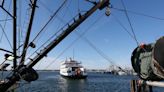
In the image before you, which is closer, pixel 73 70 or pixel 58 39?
pixel 58 39

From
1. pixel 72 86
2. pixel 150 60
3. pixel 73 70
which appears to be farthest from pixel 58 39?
pixel 73 70

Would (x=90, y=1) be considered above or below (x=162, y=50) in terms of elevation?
above

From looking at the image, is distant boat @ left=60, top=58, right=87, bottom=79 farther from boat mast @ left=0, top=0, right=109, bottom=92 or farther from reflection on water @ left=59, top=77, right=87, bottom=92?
boat mast @ left=0, top=0, right=109, bottom=92

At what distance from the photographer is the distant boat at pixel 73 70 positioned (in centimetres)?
11255

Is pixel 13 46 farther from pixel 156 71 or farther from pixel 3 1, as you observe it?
pixel 156 71

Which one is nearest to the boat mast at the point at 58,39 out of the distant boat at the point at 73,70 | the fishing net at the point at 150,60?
the fishing net at the point at 150,60

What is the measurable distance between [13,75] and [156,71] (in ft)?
27.1

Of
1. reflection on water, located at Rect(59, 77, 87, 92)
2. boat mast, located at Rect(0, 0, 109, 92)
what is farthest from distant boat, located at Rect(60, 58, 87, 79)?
boat mast, located at Rect(0, 0, 109, 92)

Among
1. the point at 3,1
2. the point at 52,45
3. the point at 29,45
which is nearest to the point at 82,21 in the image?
the point at 52,45

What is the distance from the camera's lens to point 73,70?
11738 centimetres

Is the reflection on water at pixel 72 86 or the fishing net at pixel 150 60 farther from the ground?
the fishing net at pixel 150 60

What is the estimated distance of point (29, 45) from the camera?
15570 mm

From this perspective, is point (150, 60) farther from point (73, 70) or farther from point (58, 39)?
point (73, 70)

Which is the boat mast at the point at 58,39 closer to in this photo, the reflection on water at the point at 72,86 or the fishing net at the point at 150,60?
the fishing net at the point at 150,60
